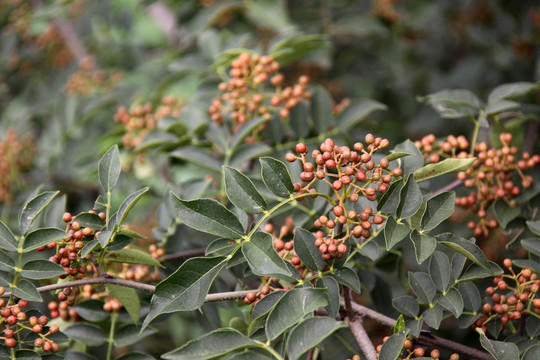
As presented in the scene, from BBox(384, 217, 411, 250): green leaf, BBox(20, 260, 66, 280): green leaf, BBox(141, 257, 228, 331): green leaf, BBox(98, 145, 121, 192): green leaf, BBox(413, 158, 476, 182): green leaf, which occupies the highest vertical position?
BBox(98, 145, 121, 192): green leaf

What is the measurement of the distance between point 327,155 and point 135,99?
1567 mm

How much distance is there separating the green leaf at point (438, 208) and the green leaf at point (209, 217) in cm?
36

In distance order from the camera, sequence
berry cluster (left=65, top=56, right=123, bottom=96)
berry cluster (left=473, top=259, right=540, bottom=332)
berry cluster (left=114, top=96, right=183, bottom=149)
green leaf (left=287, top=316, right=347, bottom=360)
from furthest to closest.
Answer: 1. berry cluster (left=65, top=56, right=123, bottom=96)
2. berry cluster (left=114, top=96, right=183, bottom=149)
3. berry cluster (left=473, top=259, right=540, bottom=332)
4. green leaf (left=287, top=316, right=347, bottom=360)

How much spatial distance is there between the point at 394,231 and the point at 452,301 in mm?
204

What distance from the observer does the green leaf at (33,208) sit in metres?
1.15

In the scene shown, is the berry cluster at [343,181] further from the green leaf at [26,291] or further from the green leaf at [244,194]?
the green leaf at [26,291]

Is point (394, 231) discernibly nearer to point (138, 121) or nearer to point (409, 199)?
point (409, 199)

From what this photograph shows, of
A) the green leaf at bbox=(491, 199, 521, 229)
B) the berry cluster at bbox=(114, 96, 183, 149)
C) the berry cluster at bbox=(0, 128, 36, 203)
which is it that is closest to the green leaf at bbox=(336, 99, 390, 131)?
the green leaf at bbox=(491, 199, 521, 229)

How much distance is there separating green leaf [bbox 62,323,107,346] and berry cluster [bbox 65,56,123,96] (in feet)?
5.01

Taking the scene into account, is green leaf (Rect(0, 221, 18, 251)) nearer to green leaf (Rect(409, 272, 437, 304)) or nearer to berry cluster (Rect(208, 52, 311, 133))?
berry cluster (Rect(208, 52, 311, 133))

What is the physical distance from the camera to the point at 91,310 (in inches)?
51.9

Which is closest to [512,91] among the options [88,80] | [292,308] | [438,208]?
[438,208]

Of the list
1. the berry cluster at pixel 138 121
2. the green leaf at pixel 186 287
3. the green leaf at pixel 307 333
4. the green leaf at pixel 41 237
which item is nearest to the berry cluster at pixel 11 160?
the berry cluster at pixel 138 121

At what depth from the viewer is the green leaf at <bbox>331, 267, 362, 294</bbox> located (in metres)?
1.07
